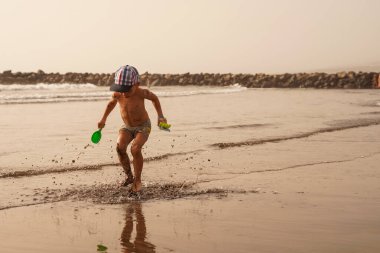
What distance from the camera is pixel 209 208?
21.7 ft

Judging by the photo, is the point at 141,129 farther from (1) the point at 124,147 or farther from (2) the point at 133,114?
(1) the point at 124,147

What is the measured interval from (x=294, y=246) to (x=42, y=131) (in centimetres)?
1039

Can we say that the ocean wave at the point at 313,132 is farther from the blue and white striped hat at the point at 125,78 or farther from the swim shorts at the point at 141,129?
the blue and white striped hat at the point at 125,78

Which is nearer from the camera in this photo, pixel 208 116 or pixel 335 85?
pixel 208 116

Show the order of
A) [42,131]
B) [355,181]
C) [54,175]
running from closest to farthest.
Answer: [355,181] → [54,175] → [42,131]

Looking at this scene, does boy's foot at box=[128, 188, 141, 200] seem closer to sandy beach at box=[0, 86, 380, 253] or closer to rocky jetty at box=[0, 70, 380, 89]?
sandy beach at box=[0, 86, 380, 253]

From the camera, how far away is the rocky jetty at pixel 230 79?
49562 mm

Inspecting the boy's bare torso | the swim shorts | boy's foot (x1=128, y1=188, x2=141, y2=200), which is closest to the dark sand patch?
boy's foot (x1=128, y1=188, x2=141, y2=200)

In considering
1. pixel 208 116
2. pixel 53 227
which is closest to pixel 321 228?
pixel 53 227

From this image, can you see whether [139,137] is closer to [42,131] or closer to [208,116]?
[42,131]

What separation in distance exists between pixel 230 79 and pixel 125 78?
165 ft

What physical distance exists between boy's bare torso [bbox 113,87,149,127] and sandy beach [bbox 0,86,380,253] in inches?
36.0

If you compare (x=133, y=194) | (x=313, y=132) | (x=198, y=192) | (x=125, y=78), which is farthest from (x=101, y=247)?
(x=313, y=132)

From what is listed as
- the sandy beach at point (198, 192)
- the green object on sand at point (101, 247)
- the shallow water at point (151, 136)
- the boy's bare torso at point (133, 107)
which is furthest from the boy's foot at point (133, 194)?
the green object on sand at point (101, 247)
